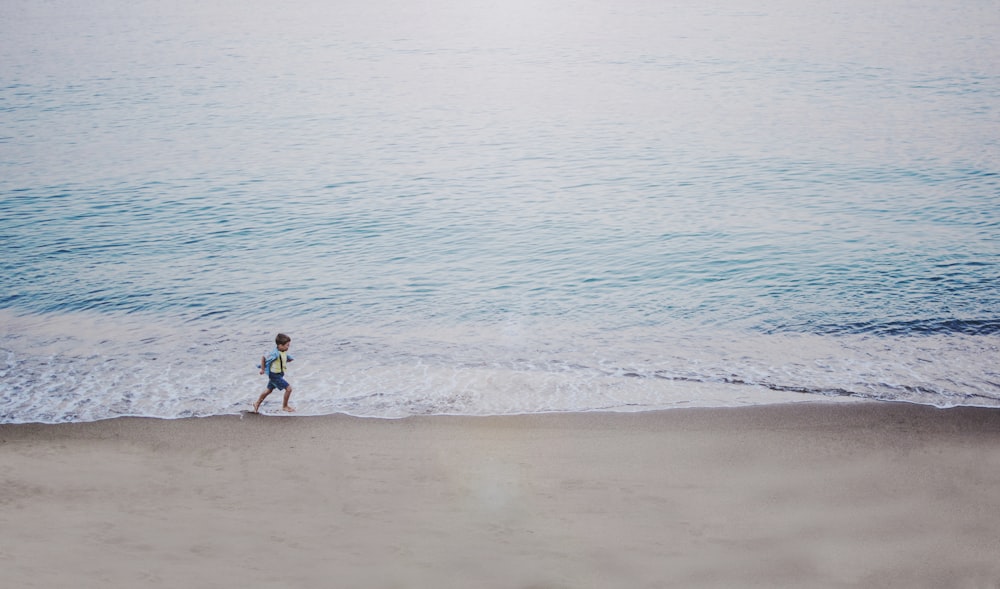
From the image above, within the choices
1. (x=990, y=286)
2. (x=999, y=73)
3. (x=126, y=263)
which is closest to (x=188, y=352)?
(x=126, y=263)

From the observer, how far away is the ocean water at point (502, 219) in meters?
10.5

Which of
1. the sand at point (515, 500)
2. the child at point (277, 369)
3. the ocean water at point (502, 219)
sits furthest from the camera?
the ocean water at point (502, 219)

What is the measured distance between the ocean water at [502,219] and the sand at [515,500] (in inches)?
31.8

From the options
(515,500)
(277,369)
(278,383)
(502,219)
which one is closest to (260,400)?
Result: (278,383)

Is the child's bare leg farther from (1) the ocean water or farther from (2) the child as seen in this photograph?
(1) the ocean water

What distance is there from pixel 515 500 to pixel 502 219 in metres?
15.7

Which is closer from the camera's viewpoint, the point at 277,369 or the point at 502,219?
the point at 277,369

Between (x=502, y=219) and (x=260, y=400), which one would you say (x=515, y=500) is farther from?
(x=502, y=219)

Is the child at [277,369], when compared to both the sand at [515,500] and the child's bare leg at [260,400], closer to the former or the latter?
the child's bare leg at [260,400]

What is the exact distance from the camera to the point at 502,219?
72.8 feet

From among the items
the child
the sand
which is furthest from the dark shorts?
the sand

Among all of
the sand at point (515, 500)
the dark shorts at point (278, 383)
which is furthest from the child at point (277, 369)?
the sand at point (515, 500)

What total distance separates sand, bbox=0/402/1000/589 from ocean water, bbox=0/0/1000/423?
808 millimetres

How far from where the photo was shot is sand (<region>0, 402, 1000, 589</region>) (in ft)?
19.8
